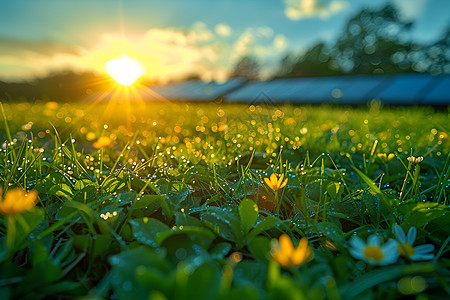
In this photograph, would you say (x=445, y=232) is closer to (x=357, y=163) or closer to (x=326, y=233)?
(x=326, y=233)

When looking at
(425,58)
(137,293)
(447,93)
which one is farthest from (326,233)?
(425,58)

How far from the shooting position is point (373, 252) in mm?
517

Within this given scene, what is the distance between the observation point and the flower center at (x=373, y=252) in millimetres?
513

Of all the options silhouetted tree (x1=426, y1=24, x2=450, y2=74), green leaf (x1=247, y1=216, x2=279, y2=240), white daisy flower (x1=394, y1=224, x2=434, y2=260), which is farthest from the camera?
silhouetted tree (x1=426, y1=24, x2=450, y2=74)

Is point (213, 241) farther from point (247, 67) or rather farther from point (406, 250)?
point (247, 67)

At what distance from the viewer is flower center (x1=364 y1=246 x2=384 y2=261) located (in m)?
0.51

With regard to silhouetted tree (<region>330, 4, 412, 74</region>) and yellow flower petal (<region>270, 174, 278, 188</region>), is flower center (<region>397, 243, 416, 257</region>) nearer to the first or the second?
yellow flower petal (<region>270, 174, 278, 188</region>)

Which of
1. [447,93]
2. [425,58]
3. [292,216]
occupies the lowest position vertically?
[292,216]

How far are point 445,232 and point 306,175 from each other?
17.1 inches

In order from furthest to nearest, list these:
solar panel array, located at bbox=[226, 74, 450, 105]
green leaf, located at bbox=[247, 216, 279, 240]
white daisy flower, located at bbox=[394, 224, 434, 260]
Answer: solar panel array, located at bbox=[226, 74, 450, 105]
green leaf, located at bbox=[247, 216, 279, 240]
white daisy flower, located at bbox=[394, 224, 434, 260]

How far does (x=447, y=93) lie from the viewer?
7.90 meters

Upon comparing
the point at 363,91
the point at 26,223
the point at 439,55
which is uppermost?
the point at 439,55

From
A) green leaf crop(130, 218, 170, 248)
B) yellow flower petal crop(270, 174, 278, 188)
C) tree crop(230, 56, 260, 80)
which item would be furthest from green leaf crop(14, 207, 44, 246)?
tree crop(230, 56, 260, 80)

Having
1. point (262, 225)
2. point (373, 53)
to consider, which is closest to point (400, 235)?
point (262, 225)
